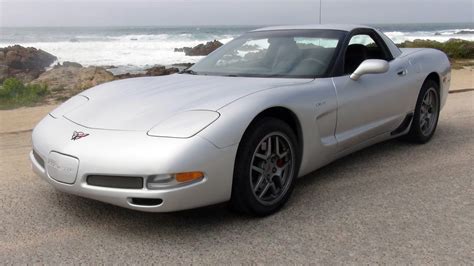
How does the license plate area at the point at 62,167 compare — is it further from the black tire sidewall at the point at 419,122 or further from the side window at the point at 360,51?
the black tire sidewall at the point at 419,122

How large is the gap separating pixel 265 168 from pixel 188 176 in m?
0.67

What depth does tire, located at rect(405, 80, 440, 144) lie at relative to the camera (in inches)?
195

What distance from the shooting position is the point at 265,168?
127 inches

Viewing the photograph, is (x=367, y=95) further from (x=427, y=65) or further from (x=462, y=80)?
(x=462, y=80)

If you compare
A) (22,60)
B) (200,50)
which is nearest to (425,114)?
(22,60)

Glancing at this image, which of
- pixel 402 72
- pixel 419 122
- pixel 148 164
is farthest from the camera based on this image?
pixel 419 122

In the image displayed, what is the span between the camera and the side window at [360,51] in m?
4.15

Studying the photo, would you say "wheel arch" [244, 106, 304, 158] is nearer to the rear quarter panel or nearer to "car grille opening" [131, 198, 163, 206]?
"car grille opening" [131, 198, 163, 206]

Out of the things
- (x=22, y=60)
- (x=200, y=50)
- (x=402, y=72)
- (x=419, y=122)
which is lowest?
(x=200, y=50)

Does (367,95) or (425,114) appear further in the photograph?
(425,114)

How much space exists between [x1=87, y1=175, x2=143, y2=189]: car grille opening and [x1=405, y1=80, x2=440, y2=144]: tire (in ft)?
10.6

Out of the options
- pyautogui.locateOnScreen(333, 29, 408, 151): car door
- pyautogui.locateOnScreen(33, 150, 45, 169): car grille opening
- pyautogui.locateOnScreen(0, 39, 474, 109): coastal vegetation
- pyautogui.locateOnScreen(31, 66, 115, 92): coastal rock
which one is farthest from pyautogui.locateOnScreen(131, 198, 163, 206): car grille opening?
pyautogui.locateOnScreen(31, 66, 115, 92): coastal rock

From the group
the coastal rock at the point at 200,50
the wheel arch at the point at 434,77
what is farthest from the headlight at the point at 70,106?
the coastal rock at the point at 200,50

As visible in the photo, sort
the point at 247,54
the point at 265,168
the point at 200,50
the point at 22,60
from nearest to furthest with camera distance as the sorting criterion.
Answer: the point at 265,168
the point at 247,54
the point at 22,60
the point at 200,50
